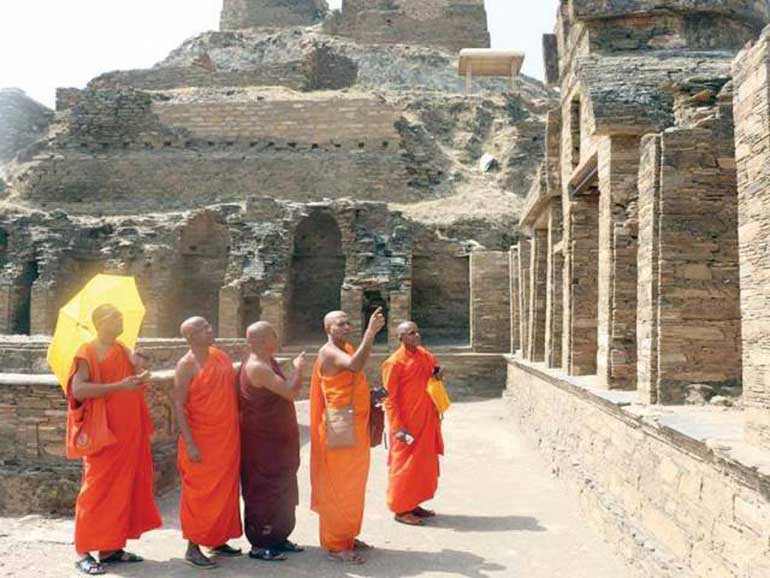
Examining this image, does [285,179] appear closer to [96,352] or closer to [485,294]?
[485,294]

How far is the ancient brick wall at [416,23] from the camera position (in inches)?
1660

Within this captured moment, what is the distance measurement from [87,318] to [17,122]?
33.6 m

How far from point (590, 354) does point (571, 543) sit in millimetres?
3333

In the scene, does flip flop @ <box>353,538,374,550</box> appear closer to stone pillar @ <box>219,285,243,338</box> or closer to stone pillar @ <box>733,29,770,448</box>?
stone pillar @ <box>733,29,770,448</box>

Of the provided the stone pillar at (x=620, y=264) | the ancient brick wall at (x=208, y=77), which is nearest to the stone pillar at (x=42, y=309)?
the ancient brick wall at (x=208, y=77)

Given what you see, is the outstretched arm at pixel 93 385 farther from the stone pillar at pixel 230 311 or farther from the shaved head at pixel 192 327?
the stone pillar at pixel 230 311

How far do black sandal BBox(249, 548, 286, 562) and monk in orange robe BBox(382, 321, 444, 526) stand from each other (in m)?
1.53

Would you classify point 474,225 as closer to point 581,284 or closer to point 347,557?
point 581,284

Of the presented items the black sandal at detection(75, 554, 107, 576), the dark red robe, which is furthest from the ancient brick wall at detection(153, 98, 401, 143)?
the black sandal at detection(75, 554, 107, 576)

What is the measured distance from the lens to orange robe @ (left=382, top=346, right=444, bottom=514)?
7.03m

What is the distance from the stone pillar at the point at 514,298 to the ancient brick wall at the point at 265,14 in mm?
34326

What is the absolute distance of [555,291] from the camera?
435 inches

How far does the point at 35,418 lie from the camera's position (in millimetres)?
7297

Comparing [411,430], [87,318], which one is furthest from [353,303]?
[87,318]
